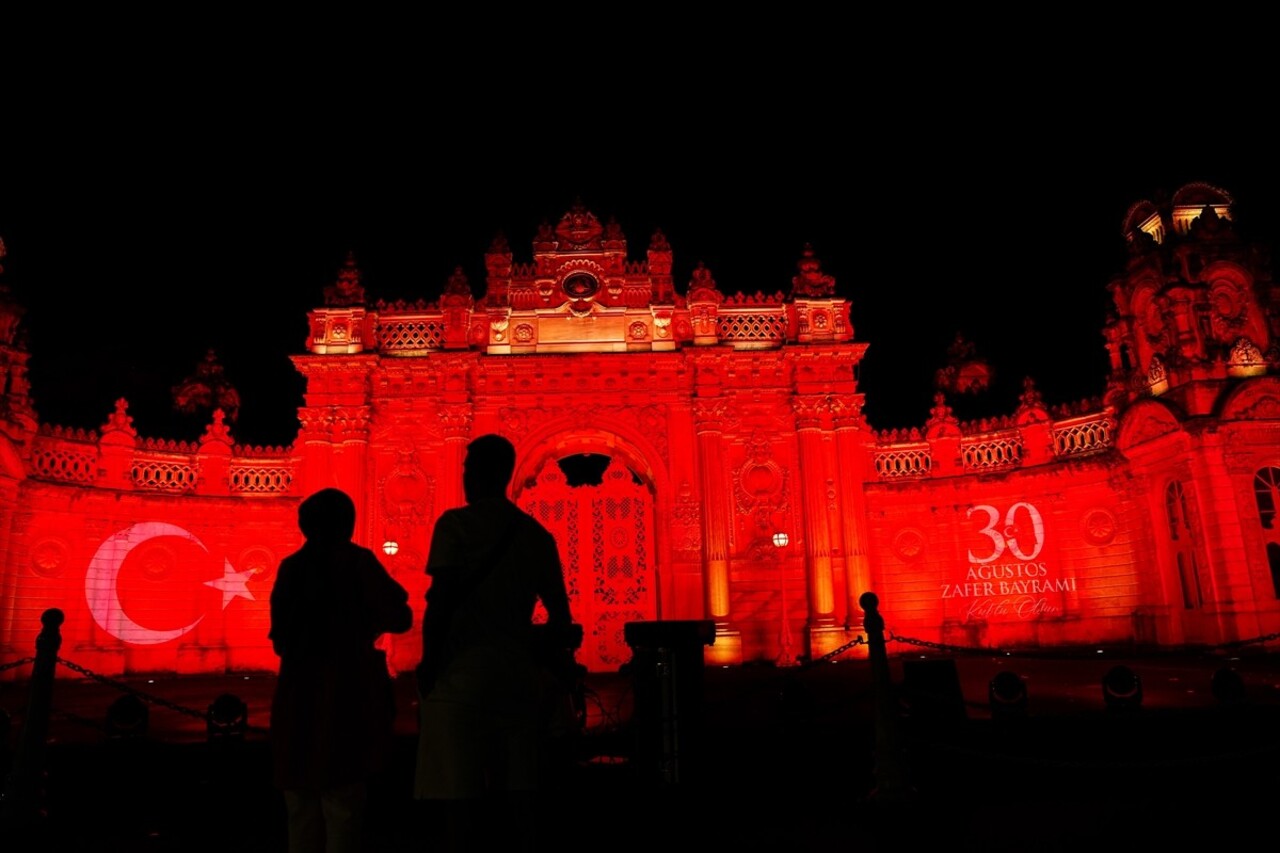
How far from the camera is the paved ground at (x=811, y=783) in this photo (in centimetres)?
633

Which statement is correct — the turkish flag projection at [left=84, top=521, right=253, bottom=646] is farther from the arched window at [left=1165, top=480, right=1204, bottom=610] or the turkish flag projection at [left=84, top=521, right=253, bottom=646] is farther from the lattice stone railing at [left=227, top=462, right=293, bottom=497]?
the arched window at [left=1165, top=480, right=1204, bottom=610]

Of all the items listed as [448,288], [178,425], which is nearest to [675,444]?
[448,288]

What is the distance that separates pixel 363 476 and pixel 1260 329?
21.1 metres

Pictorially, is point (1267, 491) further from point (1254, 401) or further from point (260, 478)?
point (260, 478)

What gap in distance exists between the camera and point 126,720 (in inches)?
347

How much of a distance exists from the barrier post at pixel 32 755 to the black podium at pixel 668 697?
4500 mm

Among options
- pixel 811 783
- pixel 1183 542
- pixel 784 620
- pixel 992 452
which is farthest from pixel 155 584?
pixel 1183 542

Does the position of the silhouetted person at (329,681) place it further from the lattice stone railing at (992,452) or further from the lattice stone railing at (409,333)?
the lattice stone railing at (992,452)

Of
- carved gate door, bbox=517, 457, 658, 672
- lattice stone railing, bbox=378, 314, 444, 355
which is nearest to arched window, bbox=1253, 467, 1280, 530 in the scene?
carved gate door, bbox=517, 457, 658, 672

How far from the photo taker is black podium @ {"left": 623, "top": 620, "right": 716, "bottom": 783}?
741cm

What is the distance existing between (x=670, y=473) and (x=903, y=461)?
6.21 metres

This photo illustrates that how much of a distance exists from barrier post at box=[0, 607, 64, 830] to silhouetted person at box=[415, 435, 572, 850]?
3.88 m

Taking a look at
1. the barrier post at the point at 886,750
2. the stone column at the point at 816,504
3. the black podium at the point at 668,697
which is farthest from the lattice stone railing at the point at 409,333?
the barrier post at the point at 886,750

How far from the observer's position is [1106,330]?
71.5 feet
